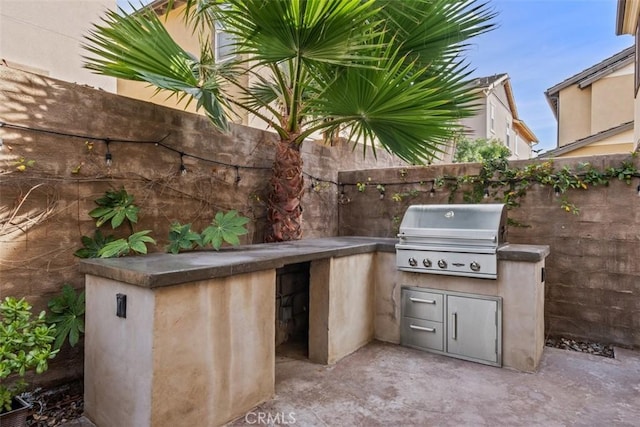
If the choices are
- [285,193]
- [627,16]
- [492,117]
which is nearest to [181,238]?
[285,193]

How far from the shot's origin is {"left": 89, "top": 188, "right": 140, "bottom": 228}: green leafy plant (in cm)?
301

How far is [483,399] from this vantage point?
3037mm

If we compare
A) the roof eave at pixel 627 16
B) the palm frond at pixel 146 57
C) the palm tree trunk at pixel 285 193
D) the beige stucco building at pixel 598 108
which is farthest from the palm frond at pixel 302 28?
the beige stucco building at pixel 598 108

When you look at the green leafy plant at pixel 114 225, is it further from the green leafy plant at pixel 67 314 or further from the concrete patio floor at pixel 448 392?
the concrete patio floor at pixel 448 392

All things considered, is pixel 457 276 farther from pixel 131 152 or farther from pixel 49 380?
pixel 49 380

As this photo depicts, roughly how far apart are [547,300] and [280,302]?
3109 millimetres

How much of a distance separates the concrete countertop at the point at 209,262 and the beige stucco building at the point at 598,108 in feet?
26.1

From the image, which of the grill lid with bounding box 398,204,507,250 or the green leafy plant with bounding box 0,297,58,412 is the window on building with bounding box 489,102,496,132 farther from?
the green leafy plant with bounding box 0,297,58,412

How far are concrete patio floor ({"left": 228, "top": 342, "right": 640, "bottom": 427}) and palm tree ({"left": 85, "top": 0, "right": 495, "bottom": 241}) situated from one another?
5.11 ft

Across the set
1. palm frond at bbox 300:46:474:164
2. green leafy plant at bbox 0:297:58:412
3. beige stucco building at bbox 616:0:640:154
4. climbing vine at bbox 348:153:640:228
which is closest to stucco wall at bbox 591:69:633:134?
beige stucco building at bbox 616:0:640:154

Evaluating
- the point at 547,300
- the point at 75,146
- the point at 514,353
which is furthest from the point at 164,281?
the point at 547,300

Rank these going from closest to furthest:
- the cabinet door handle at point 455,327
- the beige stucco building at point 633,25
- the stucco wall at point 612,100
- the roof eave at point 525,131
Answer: the cabinet door handle at point 455,327
the beige stucco building at point 633,25
the stucco wall at point 612,100
the roof eave at point 525,131

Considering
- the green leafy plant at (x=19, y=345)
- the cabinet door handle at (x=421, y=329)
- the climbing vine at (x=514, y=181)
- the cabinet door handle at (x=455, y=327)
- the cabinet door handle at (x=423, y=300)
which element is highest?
the climbing vine at (x=514, y=181)

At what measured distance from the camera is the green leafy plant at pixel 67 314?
273 centimetres
